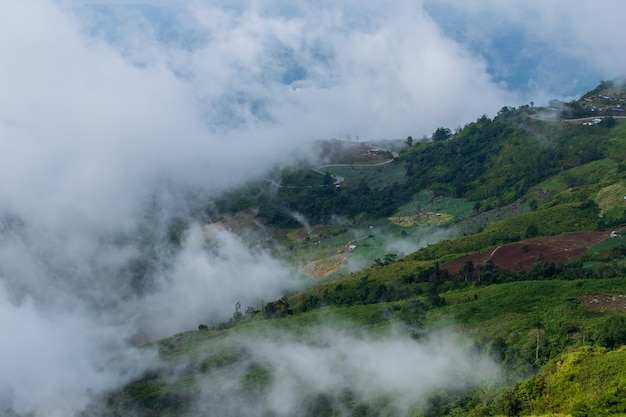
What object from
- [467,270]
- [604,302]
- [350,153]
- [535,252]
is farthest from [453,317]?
[350,153]

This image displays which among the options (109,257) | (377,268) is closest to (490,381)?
(377,268)

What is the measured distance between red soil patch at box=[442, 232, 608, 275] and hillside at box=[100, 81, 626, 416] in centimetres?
27

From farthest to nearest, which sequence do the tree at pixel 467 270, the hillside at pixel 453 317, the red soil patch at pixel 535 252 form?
1. the tree at pixel 467 270
2. the red soil patch at pixel 535 252
3. the hillside at pixel 453 317

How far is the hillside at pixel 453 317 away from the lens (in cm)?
4359

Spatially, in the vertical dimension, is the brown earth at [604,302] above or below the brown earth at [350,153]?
below

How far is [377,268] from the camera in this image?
82.8 m

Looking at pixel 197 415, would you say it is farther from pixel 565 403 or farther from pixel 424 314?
pixel 565 403

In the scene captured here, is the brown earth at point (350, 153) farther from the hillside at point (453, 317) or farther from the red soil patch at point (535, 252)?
the red soil patch at point (535, 252)

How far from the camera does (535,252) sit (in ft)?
229

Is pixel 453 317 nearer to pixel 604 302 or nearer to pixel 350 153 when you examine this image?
pixel 604 302

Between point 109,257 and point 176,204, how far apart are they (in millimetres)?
28801

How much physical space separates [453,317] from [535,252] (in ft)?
58.6

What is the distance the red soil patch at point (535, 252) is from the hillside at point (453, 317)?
27 cm

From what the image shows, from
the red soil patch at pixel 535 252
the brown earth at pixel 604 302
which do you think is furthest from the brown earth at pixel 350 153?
the brown earth at pixel 604 302
